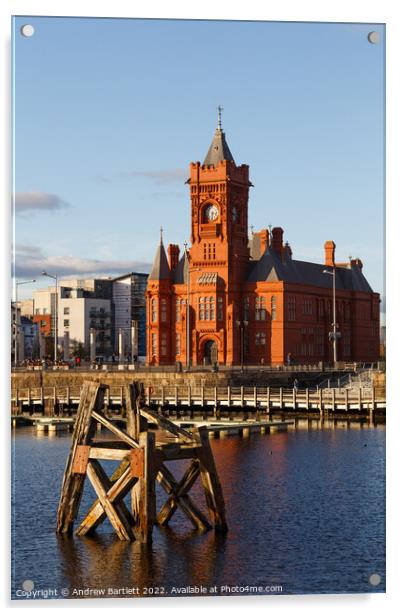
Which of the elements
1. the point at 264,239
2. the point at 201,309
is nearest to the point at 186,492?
the point at 201,309

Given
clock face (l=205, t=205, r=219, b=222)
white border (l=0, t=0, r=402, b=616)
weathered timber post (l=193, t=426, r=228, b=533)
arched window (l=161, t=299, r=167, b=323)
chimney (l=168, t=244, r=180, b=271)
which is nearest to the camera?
white border (l=0, t=0, r=402, b=616)

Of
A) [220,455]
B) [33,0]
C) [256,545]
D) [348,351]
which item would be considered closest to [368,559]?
[256,545]

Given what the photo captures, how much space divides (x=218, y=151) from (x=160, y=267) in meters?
13.3

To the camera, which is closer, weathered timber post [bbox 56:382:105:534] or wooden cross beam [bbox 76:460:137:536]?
wooden cross beam [bbox 76:460:137:536]

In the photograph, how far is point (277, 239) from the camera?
Answer: 11106 centimetres

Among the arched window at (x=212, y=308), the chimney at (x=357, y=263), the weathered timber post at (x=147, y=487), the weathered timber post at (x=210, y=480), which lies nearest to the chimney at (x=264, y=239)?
the arched window at (x=212, y=308)

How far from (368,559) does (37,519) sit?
1145cm

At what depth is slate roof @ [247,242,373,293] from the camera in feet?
345

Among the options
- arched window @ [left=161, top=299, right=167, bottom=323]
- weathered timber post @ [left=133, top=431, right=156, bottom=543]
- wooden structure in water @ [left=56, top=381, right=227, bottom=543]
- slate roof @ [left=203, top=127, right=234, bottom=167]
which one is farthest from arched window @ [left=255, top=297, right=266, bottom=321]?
weathered timber post @ [left=133, top=431, right=156, bottom=543]

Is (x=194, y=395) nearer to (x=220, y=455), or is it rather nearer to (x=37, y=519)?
(x=220, y=455)

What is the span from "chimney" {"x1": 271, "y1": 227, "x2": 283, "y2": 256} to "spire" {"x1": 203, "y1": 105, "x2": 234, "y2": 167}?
11.7m

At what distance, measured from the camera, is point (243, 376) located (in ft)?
285

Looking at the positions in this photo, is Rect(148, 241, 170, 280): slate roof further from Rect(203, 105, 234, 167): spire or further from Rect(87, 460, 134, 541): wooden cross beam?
Rect(87, 460, 134, 541): wooden cross beam
